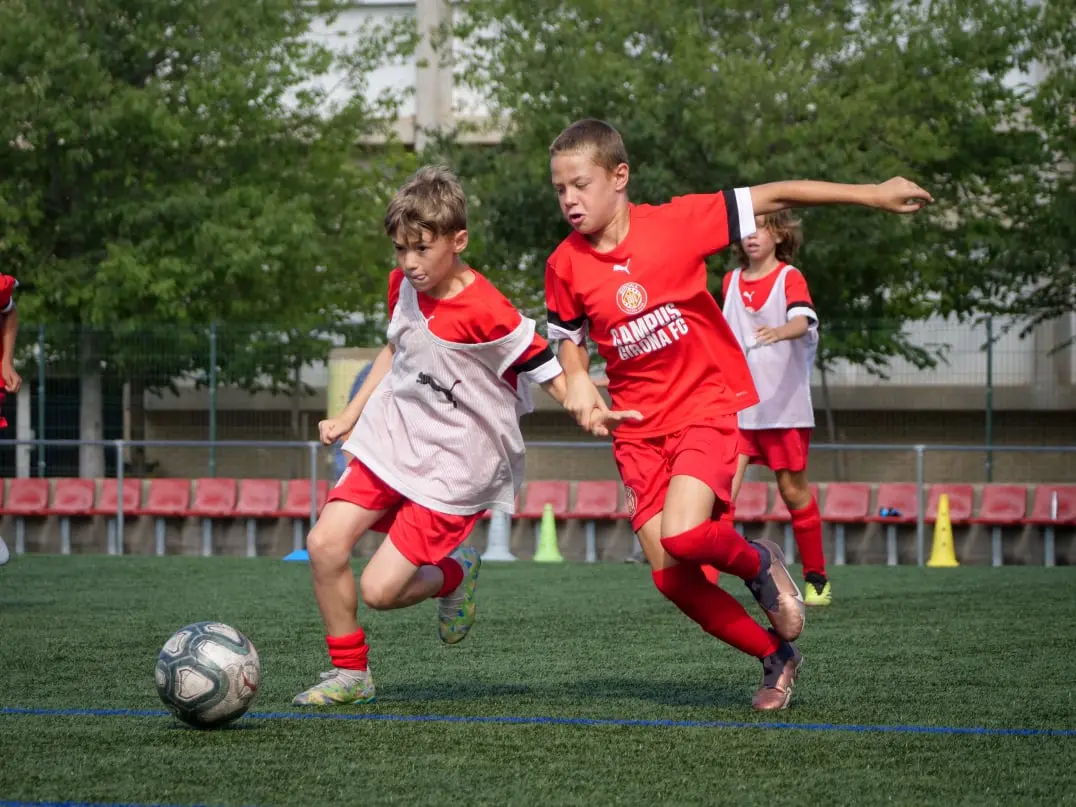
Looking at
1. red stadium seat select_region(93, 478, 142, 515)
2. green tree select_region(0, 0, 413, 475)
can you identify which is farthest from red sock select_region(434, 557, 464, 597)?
green tree select_region(0, 0, 413, 475)

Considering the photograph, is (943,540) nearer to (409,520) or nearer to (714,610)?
(714,610)

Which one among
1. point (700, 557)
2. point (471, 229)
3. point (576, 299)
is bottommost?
point (700, 557)

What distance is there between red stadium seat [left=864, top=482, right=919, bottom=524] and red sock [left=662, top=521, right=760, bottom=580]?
428 inches

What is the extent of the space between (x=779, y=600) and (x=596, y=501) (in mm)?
11605

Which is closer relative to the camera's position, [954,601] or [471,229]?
[954,601]

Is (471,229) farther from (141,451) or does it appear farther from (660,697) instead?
(660,697)

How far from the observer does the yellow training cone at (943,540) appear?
1521 centimetres

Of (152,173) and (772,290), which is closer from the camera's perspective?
(772,290)

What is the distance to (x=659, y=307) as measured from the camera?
5.70m

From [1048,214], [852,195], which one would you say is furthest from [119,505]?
[852,195]

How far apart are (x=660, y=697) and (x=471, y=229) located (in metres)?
17.9

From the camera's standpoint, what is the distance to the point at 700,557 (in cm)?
550

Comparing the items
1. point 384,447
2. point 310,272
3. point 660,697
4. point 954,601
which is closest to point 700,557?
point 660,697

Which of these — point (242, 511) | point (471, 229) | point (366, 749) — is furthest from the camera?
point (471, 229)
